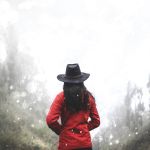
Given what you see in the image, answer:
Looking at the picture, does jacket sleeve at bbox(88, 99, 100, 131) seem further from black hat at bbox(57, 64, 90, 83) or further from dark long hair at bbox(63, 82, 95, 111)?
black hat at bbox(57, 64, 90, 83)

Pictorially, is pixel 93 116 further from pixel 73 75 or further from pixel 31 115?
pixel 31 115

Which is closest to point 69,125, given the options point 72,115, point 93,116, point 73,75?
point 72,115

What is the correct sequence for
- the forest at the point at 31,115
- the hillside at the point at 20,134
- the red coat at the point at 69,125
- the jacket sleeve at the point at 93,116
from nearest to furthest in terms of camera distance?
the red coat at the point at 69,125 < the jacket sleeve at the point at 93,116 < the hillside at the point at 20,134 < the forest at the point at 31,115

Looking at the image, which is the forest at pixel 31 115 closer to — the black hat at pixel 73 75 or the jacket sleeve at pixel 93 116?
the jacket sleeve at pixel 93 116

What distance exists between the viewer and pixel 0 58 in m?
9.43

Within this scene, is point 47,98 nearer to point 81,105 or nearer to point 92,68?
point 81,105

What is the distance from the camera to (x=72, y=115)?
191 centimetres

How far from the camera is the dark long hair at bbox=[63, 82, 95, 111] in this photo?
6.23ft

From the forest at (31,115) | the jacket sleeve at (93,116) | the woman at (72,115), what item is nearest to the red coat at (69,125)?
the woman at (72,115)

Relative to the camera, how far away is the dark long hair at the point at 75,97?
1898 mm

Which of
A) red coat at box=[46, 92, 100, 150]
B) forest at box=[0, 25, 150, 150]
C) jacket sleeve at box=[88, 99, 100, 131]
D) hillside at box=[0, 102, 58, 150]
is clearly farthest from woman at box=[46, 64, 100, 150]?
hillside at box=[0, 102, 58, 150]

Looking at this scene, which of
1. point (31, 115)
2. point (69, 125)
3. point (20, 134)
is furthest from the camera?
point (31, 115)

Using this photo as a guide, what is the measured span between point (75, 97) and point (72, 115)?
21cm

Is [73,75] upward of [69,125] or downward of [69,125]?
upward
